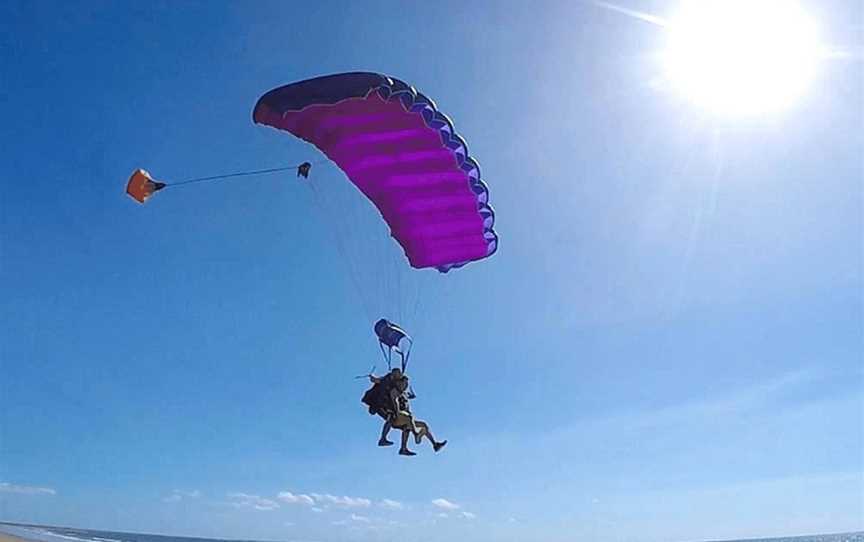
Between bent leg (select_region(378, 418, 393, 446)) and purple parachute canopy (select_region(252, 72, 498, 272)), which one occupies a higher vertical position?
purple parachute canopy (select_region(252, 72, 498, 272))

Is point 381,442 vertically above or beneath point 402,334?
beneath

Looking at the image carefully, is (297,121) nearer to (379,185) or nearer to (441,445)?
(379,185)

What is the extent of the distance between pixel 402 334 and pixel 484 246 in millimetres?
1941

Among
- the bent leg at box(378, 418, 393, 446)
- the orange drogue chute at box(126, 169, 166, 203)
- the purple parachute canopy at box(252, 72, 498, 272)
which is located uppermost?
the purple parachute canopy at box(252, 72, 498, 272)

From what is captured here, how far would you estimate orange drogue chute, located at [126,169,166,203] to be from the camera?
28.8ft

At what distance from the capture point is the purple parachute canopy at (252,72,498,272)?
30.2ft

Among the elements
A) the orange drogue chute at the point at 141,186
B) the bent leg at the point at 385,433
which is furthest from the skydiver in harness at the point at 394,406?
the orange drogue chute at the point at 141,186

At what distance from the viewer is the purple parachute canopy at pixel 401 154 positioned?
920 centimetres

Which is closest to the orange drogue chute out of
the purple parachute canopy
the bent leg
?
the purple parachute canopy

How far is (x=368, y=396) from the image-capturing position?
407 inches

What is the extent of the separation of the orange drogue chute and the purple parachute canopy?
1.55 metres

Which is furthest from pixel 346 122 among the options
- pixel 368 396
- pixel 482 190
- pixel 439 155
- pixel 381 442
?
pixel 381 442

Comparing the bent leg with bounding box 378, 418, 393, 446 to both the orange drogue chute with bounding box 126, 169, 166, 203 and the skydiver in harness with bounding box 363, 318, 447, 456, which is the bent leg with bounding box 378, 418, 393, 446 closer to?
the skydiver in harness with bounding box 363, 318, 447, 456

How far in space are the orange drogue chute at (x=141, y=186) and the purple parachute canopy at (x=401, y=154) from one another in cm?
155
